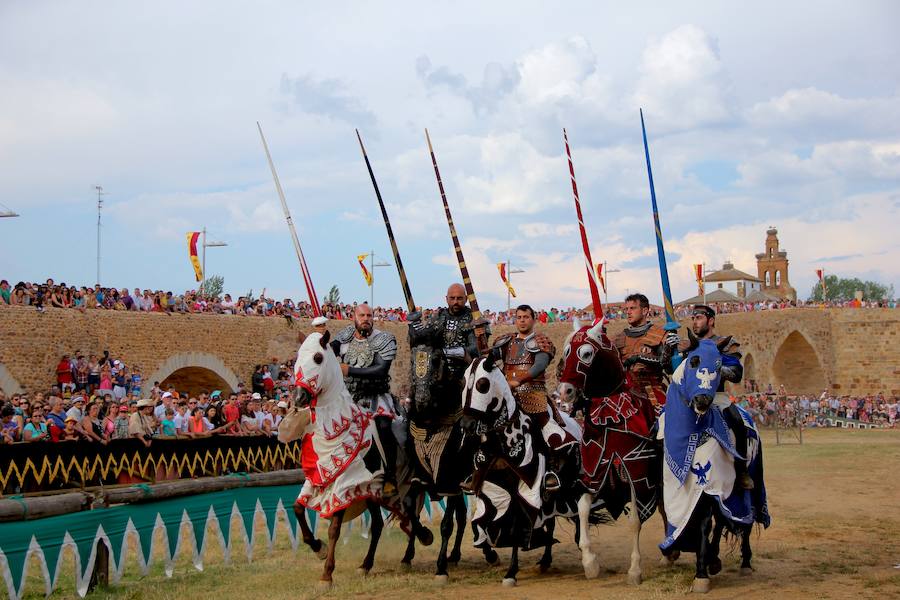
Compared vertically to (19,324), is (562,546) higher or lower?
lower

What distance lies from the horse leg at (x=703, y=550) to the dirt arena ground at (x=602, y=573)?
4.0 inches

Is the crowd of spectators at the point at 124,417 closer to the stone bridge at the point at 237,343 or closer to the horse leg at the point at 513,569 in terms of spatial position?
the stone bridge at the point at 237,343

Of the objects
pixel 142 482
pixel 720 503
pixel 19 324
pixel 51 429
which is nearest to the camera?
pixel 720 503

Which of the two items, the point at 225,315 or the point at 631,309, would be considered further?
the point at 225,315

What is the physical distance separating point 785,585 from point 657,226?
3456 millimetres

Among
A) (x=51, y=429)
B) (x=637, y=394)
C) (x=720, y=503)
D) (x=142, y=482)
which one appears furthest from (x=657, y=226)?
(x=51, y=429)

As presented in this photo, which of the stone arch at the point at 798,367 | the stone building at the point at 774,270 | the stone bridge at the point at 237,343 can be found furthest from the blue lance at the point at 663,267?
the stone building at the point at 774,270

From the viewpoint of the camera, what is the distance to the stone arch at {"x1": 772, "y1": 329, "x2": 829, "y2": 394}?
165ft

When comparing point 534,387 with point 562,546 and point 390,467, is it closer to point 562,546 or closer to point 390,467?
point 390,467

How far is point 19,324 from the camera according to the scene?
76.9ft

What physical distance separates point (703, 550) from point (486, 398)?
2137 mm

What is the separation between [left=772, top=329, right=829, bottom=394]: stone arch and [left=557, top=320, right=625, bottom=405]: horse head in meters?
44.1

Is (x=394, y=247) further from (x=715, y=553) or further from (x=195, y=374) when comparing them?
(x=195, y=374)

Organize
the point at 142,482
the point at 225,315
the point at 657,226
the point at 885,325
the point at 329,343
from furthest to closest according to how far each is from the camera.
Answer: the point at 885,325, the point at 225,315, the point at 142,482, the point at 657,226, the point at 329,343
